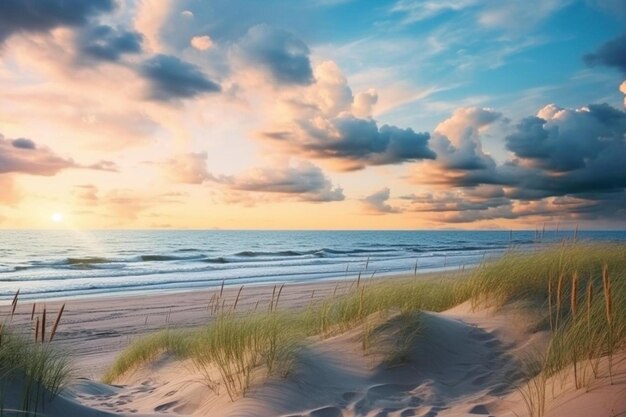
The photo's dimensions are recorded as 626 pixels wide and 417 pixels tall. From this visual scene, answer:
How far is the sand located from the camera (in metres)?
4.73

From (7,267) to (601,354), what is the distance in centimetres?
4116

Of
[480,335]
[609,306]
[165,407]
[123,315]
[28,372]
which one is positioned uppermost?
[609,306]

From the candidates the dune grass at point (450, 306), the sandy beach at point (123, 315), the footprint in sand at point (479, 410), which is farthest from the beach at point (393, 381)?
the sandy beach at point (123, 315)

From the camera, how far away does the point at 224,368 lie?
5918 millimetres

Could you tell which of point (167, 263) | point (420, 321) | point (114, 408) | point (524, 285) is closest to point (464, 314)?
point (524, 285)

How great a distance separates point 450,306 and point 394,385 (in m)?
4.07

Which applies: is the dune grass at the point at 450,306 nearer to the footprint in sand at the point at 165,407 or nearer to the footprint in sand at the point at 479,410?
the footprint in sand at the point at 165,407

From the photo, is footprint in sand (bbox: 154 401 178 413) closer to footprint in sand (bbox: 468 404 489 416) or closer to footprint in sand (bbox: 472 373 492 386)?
footprint in sand (bbox: 468 404 489 416)

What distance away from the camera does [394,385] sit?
19.8ft

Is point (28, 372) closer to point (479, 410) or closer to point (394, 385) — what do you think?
point (394, 385)

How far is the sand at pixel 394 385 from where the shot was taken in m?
4.73

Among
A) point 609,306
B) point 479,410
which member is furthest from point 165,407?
point 609,306

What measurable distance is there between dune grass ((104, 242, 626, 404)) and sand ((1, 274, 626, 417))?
0.22 metres

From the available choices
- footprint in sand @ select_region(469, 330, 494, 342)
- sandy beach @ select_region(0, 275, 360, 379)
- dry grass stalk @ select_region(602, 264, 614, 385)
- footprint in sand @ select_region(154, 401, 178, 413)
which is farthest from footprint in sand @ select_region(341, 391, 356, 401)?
sandy beach @ select_region(0, 275, 360, 379)
